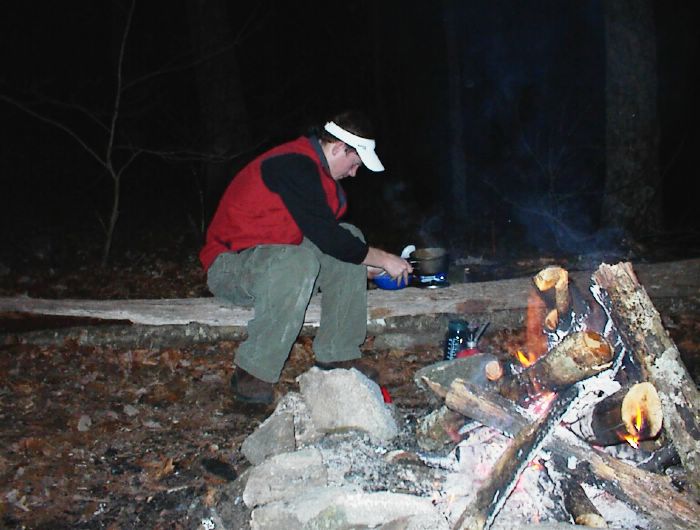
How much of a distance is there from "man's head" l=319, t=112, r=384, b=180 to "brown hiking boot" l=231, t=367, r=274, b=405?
1.36 m

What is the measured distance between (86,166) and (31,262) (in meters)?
10.0

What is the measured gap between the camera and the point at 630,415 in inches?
101

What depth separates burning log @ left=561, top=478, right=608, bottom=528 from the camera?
235 cm

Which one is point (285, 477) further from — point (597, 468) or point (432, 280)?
point (432, 280)

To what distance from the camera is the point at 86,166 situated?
670 inches

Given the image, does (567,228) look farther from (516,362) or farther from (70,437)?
(70,437)

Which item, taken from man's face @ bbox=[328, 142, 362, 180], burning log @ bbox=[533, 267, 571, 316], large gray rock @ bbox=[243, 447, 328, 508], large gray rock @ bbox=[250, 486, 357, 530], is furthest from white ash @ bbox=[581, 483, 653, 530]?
man's face @ bbox=[328, 142, 362, 180]

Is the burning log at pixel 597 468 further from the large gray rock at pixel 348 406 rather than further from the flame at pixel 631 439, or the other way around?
the large gray rock at pixel 348 406

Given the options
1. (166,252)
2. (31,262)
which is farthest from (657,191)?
(31,262)

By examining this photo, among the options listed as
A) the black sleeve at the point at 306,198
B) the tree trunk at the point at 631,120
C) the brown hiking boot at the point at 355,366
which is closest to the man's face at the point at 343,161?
the black sleeve at the point at 306,198

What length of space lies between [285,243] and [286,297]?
387 millimetres

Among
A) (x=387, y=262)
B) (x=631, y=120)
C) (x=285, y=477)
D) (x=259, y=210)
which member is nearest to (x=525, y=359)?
(x=387, y=262)

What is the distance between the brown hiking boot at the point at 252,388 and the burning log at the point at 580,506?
6.15 feet

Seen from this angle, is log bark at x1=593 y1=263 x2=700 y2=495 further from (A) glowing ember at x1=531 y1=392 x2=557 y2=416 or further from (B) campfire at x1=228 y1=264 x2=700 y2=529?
(A) glowing ember at x1=531 y1=392 x2=557 y2=416
